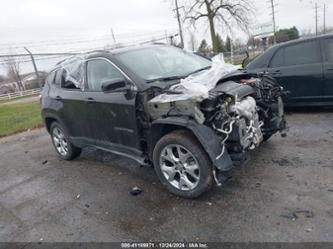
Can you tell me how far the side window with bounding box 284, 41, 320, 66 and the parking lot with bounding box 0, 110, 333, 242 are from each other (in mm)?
1609

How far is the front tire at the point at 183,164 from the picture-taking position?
3.36m

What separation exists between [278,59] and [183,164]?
4.26 m

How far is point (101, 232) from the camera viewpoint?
10.6 feet

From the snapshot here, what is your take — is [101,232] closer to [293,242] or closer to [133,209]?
[133,209]

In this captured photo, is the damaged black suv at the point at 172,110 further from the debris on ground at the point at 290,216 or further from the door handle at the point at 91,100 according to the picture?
the debris on ground at the point at 290,216

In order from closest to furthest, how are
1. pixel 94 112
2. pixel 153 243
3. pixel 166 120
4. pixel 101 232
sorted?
pixel 153 243 → pixel 101 232 → pixel 166 120 → pixel 94 112

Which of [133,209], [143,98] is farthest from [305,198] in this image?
[143,98]

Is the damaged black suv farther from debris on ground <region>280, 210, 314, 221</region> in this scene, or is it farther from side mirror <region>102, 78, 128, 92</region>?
debris on ground <region>280, 210, 314, 221</region>

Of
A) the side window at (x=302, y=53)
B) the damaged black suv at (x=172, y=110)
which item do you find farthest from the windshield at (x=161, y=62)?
the side window at (x=302, y=53)

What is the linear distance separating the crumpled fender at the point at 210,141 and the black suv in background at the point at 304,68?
11.2ft

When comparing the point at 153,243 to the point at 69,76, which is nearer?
the point at 153,243

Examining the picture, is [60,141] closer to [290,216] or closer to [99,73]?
[99,73]

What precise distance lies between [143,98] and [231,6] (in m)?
23.4

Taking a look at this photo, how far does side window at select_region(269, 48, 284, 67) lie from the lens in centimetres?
664
